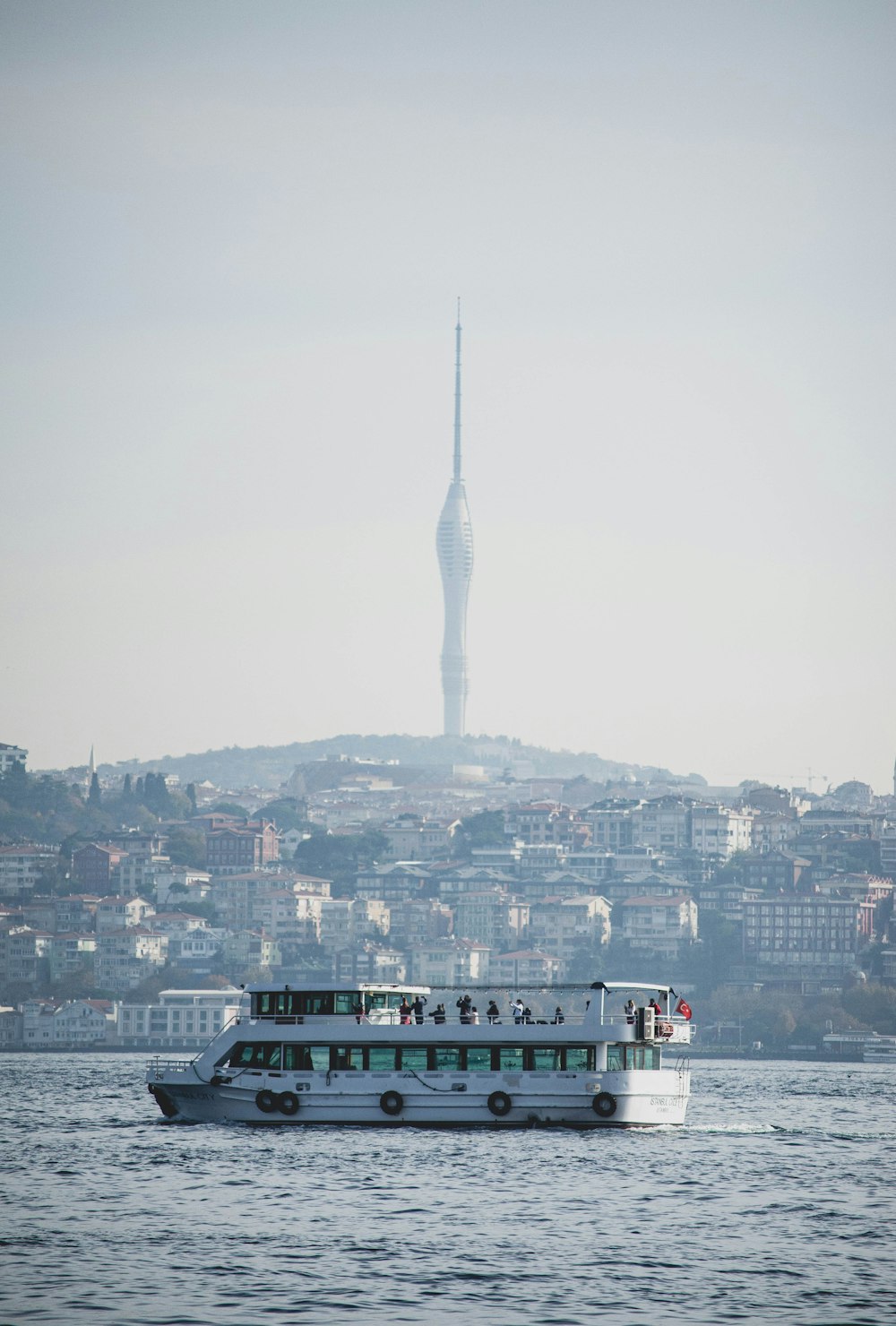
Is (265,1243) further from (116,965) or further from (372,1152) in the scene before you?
(116,965)

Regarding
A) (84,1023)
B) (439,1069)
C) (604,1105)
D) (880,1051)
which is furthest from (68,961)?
(604,1105)

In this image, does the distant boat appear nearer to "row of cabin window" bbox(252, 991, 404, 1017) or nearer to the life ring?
"row of cabin window" bbox(252, 991, 404, 1017)

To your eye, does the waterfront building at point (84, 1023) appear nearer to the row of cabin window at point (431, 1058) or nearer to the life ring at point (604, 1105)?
the row of cabin window at point (431, 1058)

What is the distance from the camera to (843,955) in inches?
7844

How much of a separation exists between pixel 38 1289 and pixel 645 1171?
1815 centimetres

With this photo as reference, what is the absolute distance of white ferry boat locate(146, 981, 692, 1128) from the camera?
58469 mm

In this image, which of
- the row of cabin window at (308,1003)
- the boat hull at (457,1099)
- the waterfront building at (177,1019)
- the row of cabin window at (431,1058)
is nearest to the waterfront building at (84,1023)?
the waterfront building at (177,1019)

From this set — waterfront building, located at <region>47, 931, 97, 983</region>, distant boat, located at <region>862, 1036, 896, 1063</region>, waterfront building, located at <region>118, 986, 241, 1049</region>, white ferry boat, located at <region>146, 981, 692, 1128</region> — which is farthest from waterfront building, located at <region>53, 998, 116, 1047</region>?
white ferry boat, located at <region>146, 981, 692, 1128</region>

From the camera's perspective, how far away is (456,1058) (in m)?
58.9

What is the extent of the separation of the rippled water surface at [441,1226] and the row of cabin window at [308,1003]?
3011 millimetres

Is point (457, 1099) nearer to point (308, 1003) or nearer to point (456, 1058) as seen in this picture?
point (456, 1058)

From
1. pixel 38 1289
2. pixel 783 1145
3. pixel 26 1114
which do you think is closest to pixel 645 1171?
pixel 783 1145

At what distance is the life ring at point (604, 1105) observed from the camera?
58.2 metres

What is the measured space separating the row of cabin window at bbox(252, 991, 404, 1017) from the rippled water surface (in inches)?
119
